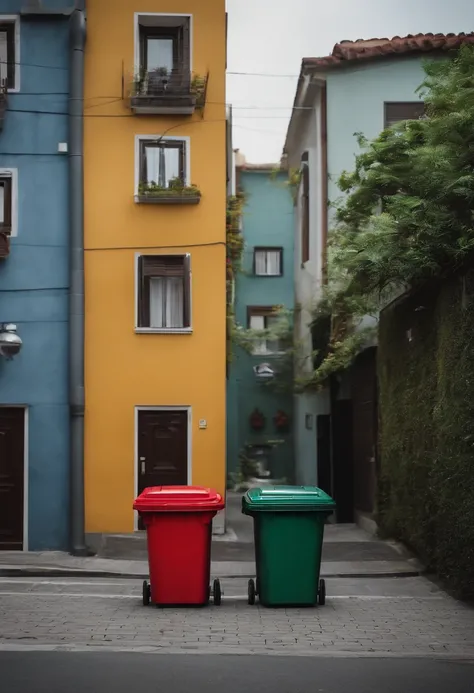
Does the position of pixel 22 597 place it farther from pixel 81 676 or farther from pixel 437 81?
pixel 437 81

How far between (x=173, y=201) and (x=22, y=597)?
8.16 m

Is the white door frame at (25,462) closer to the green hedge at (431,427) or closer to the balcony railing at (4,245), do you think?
the balcony railing at (4,245)

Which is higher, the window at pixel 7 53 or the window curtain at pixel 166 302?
the window at pixel 7 53

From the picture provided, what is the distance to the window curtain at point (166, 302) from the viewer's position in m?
18.3

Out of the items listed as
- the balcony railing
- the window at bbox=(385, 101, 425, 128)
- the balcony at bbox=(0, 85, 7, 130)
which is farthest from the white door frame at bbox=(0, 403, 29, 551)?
the window at bbox=(385, 101, 425, 128)

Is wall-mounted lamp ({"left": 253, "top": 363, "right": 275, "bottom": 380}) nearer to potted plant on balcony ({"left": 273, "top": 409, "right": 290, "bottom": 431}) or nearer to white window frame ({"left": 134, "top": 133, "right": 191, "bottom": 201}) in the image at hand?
potted plant on balcony ({"left": 273, "top": 409, "right": 290, "bottom": 431})

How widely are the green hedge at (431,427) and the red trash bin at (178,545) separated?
8.68ft

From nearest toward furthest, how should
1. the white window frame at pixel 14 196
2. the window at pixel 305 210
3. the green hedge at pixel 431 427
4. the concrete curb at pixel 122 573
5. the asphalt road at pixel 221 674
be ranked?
the asphalt road at pixel 221 674
the green hedge at pixel 431 427
the concrete curb at pixel 122 573
the white window frame at pixel 14 196
the window at pixel 305 210

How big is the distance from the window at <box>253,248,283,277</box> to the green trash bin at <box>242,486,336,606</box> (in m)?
23.6

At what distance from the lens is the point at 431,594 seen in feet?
40.7

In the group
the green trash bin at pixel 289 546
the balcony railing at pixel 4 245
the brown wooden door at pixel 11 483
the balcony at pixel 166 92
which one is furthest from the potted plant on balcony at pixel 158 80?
the green trash bin at pixel 289 546

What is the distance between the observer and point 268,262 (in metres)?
34.5

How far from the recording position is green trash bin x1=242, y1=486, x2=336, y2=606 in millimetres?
10953

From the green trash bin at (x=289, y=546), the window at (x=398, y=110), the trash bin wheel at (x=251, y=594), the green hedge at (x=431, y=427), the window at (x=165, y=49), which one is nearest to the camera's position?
the green trash bin at (x=289, y=546)
